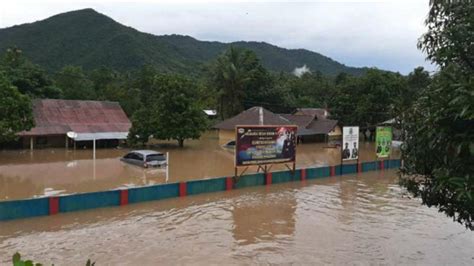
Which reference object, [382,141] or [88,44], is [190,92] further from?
[88,44]

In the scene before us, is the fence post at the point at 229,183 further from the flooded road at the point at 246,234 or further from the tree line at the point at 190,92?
the tree line at the point at 190,92

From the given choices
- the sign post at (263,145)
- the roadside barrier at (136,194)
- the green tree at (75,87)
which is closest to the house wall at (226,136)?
the green tree at (75,87)

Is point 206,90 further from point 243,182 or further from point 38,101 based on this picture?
point 243,182

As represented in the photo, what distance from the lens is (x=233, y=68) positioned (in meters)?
54.3

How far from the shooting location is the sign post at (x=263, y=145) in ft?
77.5

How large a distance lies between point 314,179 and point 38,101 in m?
26.7

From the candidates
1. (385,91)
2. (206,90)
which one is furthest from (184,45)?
(385,91)

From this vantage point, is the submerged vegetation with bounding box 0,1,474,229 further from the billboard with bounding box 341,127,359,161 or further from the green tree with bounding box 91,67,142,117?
the billboard with bounding box 341,127,359,161

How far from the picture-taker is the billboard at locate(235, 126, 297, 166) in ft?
77.5

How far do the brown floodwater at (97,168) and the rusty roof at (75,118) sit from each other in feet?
6.26

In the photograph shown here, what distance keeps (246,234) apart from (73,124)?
1111 inches

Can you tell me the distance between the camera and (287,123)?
1913 inches

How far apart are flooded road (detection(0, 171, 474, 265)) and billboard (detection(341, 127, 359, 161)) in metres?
8.49

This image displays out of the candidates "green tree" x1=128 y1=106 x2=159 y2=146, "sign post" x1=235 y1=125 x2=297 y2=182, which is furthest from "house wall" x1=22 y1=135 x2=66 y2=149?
"sign post" x1=235 y1=125 x2=297 y2=182
